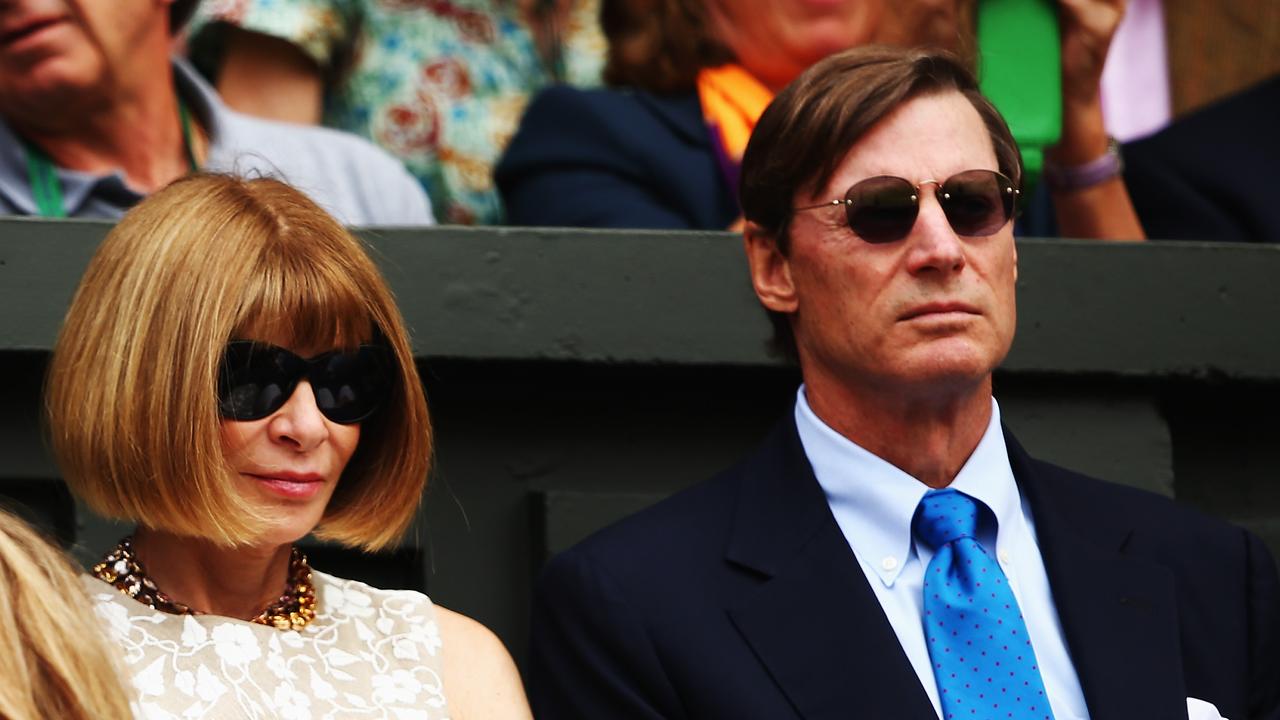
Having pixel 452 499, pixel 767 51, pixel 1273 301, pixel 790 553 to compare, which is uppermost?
pixel 767 51

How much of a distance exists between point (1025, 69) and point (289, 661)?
1976 mm

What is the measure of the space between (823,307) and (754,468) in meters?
0.28

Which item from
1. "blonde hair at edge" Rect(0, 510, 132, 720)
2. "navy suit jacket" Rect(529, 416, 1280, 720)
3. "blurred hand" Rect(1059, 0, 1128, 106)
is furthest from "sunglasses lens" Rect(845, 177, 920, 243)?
"blonde hair at edge" Rect(0, 510, 132, 720)

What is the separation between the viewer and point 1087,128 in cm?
399

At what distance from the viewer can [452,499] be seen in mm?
3650

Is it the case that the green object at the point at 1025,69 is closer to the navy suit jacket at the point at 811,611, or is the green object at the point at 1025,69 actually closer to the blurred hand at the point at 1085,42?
the blurred hand at the point at 1085,42

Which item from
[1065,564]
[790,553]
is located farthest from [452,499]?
[1065,564]

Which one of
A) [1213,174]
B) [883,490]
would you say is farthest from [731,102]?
[883,490]

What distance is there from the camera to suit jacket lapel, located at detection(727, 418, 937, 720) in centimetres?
268

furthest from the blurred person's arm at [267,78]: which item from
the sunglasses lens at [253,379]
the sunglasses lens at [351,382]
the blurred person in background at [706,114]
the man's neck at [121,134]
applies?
the sunglasses lens at [253,379]

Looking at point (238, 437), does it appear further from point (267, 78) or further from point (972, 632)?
point (267, 78)

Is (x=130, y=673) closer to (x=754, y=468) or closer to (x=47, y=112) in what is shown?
(x=754, y=468)

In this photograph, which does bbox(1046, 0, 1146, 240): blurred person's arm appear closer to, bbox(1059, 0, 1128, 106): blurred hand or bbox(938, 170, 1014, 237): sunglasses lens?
bbox(1059, 0, 1128, 106): blurred hand

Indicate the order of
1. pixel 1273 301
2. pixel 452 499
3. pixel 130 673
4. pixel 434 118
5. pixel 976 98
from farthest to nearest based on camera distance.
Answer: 1. pixel 434 118
2. pixel 1273 301
3. pixel 452 499
4. pixel 976 98
5. pixel 130 673
